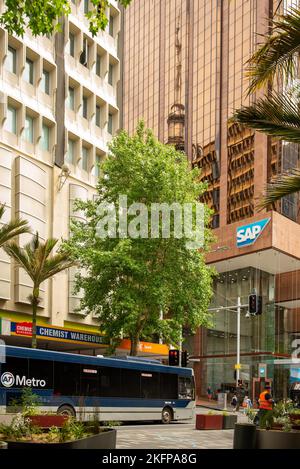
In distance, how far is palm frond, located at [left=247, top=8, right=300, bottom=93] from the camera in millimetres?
10484

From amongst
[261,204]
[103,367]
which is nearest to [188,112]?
[103,367]

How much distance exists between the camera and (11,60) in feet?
131

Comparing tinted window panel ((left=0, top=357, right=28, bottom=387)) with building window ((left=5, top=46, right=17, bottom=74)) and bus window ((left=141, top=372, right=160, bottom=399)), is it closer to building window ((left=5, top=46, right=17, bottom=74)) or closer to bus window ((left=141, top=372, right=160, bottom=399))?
bus window ((left=141, top=372, right=160, bottom=399))

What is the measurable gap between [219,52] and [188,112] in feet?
23.1

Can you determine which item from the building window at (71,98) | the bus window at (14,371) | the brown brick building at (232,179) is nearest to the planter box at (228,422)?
the bus window at (14,371)

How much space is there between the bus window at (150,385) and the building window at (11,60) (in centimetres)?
1785

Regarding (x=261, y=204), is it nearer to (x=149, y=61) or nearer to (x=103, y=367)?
(x=103, y=367)

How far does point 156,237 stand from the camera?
3531cm

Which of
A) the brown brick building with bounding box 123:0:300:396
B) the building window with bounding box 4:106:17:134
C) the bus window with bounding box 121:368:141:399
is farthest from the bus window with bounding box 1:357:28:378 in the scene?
the brown brick building with bounding box 123:0:300:396

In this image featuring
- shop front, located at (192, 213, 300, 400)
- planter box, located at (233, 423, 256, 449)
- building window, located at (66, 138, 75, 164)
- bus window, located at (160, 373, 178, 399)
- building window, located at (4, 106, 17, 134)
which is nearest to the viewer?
planter box, located at (233, 423, 256, 449)

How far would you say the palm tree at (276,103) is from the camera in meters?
10.9

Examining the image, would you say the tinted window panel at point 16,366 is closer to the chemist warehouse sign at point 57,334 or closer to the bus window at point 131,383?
the bus window at point 131,383

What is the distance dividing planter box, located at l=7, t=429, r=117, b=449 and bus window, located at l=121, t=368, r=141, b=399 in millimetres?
20860

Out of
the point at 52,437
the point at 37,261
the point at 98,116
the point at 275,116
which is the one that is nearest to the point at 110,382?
the point at 37,261
